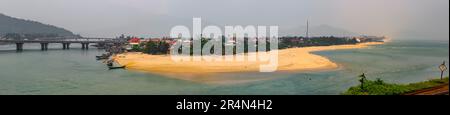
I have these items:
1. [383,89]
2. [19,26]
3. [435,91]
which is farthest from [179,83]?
[19,26]

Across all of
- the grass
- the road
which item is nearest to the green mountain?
the grass

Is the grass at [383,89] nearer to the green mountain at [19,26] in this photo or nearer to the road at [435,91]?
the road at [435,91]

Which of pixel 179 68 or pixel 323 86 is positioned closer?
pixel 323 86

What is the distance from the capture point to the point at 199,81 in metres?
27.4

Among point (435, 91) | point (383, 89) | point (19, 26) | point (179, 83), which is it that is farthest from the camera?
point (19, 26)

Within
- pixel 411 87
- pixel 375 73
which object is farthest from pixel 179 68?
pixel 411 87

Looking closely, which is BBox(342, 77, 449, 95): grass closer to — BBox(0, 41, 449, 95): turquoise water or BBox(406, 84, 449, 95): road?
BBox(406, 84, 449, 95): road

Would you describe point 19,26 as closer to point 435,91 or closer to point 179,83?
point 179,83

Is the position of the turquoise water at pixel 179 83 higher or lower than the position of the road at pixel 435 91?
lower

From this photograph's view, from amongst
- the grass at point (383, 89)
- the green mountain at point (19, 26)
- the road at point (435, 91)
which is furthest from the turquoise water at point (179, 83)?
the green mountain at point (19, 26)

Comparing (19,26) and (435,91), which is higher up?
(19,26)

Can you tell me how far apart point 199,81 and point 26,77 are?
14408 millimetres
